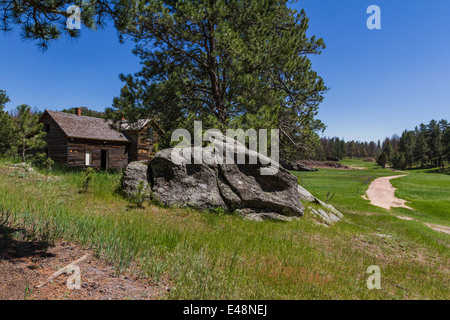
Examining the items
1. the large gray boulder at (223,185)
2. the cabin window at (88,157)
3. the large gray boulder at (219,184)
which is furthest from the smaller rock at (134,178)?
the cabin window at (88,157)

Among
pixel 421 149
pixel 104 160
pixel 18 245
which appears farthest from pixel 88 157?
pixel 421 149

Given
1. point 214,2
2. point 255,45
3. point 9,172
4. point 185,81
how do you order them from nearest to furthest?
point 9,172 < point 214,2 < point 255,45 < point 185,81

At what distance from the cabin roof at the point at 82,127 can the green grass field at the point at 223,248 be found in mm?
16440

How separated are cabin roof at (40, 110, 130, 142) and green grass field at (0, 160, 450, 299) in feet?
53.9

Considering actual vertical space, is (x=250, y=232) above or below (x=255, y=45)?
below

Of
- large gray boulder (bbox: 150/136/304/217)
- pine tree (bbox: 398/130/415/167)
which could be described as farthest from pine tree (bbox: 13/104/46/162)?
pine tree (bbox: 398/130/415/167)

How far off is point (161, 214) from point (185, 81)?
7700mm

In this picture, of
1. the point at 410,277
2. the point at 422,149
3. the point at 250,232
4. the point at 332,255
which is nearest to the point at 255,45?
the point at 250,232

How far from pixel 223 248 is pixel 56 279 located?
291cm

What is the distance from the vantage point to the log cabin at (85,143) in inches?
923

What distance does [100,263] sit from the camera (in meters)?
3.60

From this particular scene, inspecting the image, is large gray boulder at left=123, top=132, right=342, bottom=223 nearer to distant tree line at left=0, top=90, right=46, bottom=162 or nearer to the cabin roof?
distant tree line at left=0, top=90, right=46, bottom=162

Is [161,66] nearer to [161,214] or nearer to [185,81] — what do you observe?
[185,81]

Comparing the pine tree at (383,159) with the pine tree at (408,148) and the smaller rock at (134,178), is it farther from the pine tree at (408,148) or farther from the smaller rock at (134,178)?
the smaller rock at (134,178)
